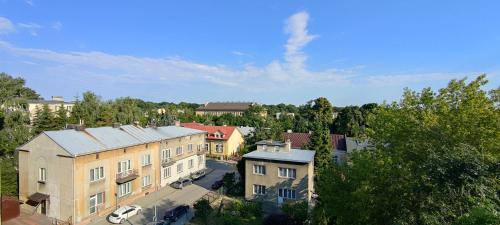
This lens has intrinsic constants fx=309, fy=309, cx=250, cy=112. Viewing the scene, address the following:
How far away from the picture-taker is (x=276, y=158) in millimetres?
32125

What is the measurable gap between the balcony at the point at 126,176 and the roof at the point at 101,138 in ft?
9.37

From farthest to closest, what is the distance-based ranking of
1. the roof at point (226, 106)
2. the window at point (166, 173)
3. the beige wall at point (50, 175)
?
1. the roof at point (226, 106)
2. the window at point (166, 173)
3. the beige wall at point (50, 175)

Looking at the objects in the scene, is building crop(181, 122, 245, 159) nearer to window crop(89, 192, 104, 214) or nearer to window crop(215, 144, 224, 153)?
window crop(215, 144, 224, 153)

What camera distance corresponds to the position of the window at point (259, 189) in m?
33.1

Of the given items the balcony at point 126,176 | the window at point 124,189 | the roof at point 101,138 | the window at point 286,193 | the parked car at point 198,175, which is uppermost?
the roof at point 101,138

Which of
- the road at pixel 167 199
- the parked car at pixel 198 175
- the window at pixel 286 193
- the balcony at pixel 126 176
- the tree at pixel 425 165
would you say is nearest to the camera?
the tree at pixel 425 165

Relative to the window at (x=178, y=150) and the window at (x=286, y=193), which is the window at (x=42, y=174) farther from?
the window at (x=286, y=193)

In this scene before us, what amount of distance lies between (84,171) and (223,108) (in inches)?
4604

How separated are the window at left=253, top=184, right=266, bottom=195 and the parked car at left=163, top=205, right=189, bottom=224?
296 inches

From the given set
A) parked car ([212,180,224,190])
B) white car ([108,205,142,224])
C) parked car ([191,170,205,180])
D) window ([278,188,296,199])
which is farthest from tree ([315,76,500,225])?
parked car ([191,170,205,180])

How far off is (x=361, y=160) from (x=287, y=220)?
9.52m

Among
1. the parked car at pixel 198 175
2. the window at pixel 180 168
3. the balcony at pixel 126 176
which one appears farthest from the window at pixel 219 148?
the balcony at pixel 126 176

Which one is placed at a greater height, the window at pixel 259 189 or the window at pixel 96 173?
the window at pixel 96 173

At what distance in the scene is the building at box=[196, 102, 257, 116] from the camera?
138875 mm
